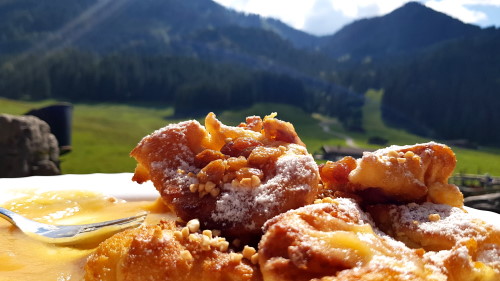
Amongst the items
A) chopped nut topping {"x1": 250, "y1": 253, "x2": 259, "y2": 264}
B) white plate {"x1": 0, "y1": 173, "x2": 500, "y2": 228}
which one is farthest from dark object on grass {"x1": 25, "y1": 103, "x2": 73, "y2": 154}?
chopped nut topping {"x1": 250, "y1": 253, "x2": 259, "y2": 264}

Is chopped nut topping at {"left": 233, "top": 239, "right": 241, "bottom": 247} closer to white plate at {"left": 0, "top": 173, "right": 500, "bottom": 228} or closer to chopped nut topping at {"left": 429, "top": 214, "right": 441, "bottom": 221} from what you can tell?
chopped nut topping at {"left": 429, "top": 214, "right": 441, "bottom": 221}

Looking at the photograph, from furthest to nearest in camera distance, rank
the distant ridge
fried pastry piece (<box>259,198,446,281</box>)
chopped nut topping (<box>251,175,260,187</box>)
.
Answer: the distant ridge → chopped nut topping (<box>251,175,260,187</box>) → fried pastry piece (<box>259,198,446,281</box>)

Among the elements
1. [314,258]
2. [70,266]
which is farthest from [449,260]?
[70,266]

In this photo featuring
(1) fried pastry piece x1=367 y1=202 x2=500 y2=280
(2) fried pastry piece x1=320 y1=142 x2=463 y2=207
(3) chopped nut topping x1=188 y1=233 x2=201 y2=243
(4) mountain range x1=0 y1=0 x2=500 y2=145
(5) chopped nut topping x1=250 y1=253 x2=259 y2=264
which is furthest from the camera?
(4) mountain range x1=0 y1=0 x2=500 y2=145

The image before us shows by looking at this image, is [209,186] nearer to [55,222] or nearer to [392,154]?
[392,154]

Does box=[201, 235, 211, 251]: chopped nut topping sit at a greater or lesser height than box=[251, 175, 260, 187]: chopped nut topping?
lesser

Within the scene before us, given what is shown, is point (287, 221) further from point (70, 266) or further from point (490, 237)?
point (70, 266)

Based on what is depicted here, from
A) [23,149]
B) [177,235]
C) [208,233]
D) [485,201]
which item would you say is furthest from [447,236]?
[23,149]
